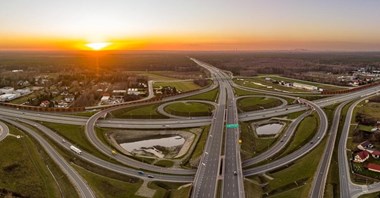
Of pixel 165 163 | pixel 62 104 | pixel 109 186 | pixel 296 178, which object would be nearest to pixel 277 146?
pixel 296 178

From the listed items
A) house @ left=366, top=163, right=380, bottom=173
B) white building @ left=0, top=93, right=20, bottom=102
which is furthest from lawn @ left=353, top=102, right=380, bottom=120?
white building @ left=0, top=93, right=20, bottom=102

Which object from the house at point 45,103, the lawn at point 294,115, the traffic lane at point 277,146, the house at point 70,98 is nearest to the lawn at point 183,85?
the house at point 70,98

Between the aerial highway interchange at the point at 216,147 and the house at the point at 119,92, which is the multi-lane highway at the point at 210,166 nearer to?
the aerial highway interchange at the point at 216,147

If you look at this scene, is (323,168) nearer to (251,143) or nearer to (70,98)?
(251,143)

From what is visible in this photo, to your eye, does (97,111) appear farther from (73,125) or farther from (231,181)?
(231,181)

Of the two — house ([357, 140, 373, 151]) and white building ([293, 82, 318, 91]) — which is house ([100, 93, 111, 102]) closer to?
house ([357, 140, 373, 151])

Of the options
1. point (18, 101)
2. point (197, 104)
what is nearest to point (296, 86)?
point (197, 104)
